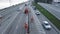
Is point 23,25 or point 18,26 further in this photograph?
point 23,25

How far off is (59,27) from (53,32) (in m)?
2.64

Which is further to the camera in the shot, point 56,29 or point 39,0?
point 39,0

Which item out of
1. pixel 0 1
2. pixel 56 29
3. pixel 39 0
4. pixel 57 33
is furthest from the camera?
pixel 39 0

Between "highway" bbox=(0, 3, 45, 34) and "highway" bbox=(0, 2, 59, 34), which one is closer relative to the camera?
"highway" bbox=(0, 2, 59, 34)

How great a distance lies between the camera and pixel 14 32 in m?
35.8

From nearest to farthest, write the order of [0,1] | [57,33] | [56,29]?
[57,33] < [56,29] < [0,1]

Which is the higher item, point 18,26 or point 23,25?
point 18,26

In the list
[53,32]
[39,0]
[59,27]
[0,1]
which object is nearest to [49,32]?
[53,32]

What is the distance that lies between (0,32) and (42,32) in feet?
23.4

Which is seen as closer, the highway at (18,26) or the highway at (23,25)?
the highway at (23,25)

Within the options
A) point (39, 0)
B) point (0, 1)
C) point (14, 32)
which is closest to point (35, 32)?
point (14, 32)

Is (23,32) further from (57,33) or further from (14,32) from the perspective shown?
(57,33)

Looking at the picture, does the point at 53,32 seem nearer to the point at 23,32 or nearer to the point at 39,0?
the point at 23,32

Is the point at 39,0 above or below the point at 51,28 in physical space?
below
